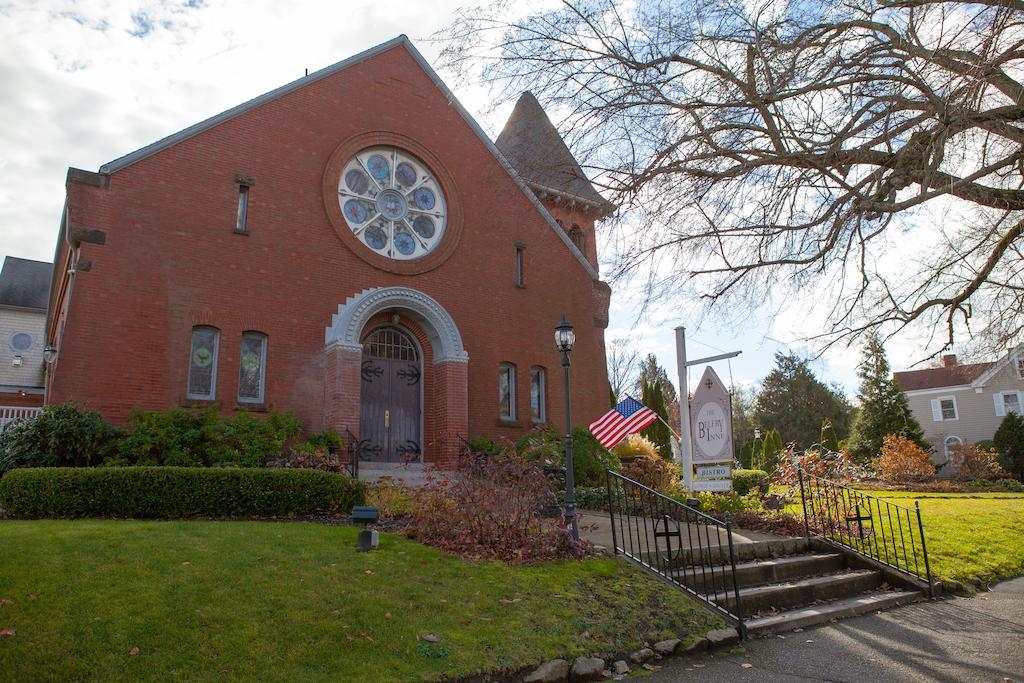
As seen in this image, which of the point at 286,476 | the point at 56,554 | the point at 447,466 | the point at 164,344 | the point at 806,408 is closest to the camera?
the point at 56,554

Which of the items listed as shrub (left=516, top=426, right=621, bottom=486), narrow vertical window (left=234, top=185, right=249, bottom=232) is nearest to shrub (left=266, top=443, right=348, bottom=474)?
shrub (left=516, top=426, right=621, bottom=486)

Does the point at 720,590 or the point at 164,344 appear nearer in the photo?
the point at 720,590

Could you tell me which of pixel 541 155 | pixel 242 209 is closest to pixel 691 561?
pixel 541 155

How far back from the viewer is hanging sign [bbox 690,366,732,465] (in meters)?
10.2

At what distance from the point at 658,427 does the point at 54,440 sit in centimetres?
2500

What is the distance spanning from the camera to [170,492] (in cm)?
958

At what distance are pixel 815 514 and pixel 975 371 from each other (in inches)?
117

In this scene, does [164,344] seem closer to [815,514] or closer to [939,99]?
[815,514]

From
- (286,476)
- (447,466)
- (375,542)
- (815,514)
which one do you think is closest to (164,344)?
(286,476)

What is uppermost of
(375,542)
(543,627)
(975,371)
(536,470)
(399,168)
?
(399,168)

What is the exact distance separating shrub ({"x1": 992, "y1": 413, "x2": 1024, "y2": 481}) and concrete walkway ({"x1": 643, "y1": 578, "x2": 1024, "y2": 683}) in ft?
85.1

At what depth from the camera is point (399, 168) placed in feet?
55.0

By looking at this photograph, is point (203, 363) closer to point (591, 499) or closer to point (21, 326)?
point (591, 499)

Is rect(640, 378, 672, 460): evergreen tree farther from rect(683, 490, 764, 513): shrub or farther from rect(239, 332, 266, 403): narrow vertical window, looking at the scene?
rect(239, 332, 266, 403): narrow vertical window
